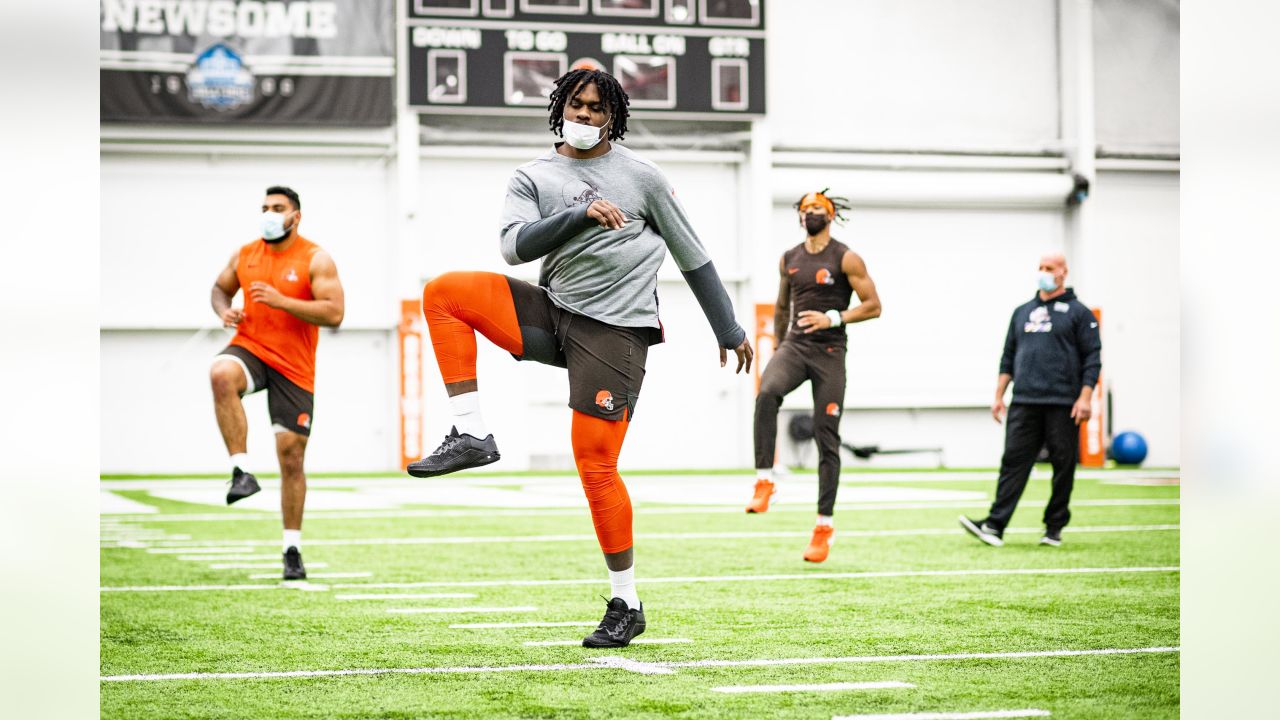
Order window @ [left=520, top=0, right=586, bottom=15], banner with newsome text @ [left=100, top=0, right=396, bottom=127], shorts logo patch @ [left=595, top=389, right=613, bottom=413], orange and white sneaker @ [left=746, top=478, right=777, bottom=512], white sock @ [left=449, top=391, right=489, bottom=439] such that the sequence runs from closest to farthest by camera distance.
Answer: white sock @ [left=449, top=391, right=489, bottom=439] < shorts logo patch @ [left=595, top=389, right=613, bottom=413] < orange and white sneaker @ [left=746, top=478, right=777, bottom=512] < window @ [left=520, top=0, right=586, bottom=15] < banner with newsome text @ [left=100, top=0, right=396, bottom=127]

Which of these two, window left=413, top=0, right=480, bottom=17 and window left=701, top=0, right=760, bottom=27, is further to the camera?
window left=701, top=0, right=760, bottom=27

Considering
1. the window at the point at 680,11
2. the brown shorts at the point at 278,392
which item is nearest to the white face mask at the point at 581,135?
the brown shorts at the point at 278,392

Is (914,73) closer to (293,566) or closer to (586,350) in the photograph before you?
(293,566)

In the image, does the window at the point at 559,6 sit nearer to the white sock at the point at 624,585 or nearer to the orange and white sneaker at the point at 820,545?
the orange and white sneaker at the point at 820,545

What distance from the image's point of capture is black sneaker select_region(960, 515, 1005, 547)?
8695mm

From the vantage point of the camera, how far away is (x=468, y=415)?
15.0 feet

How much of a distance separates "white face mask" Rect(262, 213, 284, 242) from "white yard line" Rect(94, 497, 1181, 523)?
14.4ft

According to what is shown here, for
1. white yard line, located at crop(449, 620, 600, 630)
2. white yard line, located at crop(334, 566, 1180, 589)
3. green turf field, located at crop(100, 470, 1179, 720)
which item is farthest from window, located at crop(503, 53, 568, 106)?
white yard line, located at crop(449, 620, 600, 630)

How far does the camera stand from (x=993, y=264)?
75.9 ft

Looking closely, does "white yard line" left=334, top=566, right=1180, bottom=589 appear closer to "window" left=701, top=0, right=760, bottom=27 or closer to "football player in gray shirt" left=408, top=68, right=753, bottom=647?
"football player in gray shirt" left=408, top=68, right=753, bottom=647

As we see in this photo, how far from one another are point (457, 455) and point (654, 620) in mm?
1375

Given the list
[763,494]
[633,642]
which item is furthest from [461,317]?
[763,494]

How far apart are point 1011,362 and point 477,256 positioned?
1323cm

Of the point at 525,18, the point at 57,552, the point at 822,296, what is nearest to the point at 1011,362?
the point at 822,296
